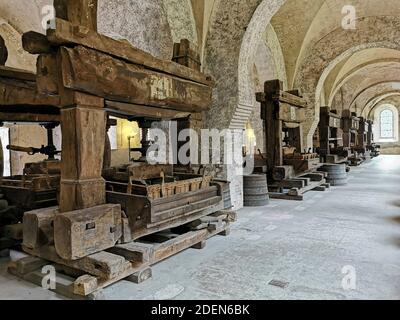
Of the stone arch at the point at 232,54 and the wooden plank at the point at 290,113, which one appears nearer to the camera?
the stone arch at the point at 232,54

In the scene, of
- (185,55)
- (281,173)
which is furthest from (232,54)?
(281,173)

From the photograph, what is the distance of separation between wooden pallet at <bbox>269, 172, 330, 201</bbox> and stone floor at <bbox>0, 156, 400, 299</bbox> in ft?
5.29

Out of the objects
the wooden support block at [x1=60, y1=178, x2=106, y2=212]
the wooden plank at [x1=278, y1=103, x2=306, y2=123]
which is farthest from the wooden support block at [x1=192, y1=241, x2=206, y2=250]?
the wooden plank at [x1=278, y1=103, x2=306, y2=123]

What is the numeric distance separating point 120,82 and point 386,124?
3463 centimetres

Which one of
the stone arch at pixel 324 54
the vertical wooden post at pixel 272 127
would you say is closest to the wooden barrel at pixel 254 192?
the vertical wooden post at pixel 272 127

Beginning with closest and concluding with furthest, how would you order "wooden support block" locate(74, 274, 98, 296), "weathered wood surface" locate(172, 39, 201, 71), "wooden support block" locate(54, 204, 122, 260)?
"wooden support block" locate(74, 274, 98, 296) < "wooden support block" locate(54, 204, 122, 260) < "weathered wood surface" locate(172, 39, 201, 71)

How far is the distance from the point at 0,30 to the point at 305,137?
10.0 metres

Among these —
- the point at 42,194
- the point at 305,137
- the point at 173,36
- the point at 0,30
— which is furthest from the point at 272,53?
the point at 42,194

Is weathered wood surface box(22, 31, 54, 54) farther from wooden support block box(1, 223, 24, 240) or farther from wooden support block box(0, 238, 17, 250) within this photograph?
wooden support block box(0, 238, 17, 250)

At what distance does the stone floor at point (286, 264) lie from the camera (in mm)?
2922

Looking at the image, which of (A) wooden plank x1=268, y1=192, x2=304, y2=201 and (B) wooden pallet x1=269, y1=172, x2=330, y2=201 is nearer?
(A) wooden plank x1=268, y1=192, x2=304, y2=201

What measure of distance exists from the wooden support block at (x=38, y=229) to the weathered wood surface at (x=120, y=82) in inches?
49.8

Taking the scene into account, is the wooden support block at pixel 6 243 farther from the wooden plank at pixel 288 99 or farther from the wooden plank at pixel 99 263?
the wooden plank at pixel 288 99

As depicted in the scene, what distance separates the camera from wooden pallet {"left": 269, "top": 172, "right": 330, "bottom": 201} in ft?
25.2
